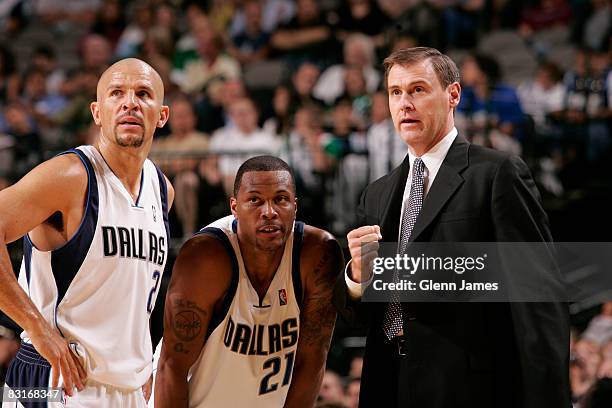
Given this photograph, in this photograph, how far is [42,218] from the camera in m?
3.43

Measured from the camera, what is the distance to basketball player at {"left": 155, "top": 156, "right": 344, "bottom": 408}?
3.54 m

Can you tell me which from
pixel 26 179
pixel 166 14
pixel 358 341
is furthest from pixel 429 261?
pixel 166 14

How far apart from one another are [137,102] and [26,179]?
58 cm

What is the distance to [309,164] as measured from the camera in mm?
7832

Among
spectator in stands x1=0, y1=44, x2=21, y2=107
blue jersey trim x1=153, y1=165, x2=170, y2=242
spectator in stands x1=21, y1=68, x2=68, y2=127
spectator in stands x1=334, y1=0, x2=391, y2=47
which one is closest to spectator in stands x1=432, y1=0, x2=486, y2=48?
spectator in stands x1=334, y1=0, x2=391, y2=47

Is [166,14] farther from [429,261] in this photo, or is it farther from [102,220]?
[429,261]

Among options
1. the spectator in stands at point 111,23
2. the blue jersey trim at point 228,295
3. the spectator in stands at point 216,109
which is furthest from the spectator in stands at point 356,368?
the spectator in stands at point 111,23

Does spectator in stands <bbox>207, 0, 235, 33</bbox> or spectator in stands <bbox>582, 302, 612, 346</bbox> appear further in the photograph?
spectator in stands <bbox>207, 0, 235, 33</bbox>

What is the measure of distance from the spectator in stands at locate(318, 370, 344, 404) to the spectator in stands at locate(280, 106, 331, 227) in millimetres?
1914

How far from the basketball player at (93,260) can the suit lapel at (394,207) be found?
1039 millimetres

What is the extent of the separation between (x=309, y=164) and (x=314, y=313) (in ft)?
13.8

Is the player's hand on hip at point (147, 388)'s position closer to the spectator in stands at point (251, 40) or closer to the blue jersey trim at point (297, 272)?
the blue jersey trim at point (297, 272)

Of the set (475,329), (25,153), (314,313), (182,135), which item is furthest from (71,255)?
(182,135)

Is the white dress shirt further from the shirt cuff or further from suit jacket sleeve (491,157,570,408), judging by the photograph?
suit jacket sleeve (491,157,570,408)
